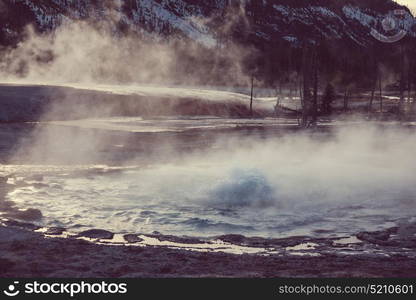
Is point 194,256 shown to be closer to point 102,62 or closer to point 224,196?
point 224,196

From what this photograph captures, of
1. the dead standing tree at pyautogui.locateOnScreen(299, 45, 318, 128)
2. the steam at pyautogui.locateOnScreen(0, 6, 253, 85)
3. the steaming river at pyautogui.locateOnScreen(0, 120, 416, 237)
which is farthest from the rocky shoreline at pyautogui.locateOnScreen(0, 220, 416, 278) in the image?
the steam at pyautogui.locateOnScreen(0, 6, 253, 85)

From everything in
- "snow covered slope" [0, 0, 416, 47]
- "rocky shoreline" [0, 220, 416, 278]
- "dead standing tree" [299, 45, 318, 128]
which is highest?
"snow covered slope" [0, 0, 416, 47]

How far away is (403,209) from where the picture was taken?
8.84 m

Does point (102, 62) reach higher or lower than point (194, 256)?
higher

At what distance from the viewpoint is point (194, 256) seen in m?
6.13

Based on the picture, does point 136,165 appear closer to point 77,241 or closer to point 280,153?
point 280,153

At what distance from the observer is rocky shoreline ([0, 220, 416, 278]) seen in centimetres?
552

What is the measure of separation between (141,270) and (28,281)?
1.08 m

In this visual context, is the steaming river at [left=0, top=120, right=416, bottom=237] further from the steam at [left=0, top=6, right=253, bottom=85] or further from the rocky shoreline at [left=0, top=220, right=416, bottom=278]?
the steam at [left=0, top=6, right=253, bottom=85]

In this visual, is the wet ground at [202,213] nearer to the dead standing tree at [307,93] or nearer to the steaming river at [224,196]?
the steaming river at [224,196]

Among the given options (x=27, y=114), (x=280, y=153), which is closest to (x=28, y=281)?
(x=280, y=153)

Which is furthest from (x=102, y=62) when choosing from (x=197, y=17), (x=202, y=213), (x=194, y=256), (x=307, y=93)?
(x=197, y=17)

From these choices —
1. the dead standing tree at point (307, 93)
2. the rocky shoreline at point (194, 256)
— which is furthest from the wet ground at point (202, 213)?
the dead standing tree at point (307, 93)

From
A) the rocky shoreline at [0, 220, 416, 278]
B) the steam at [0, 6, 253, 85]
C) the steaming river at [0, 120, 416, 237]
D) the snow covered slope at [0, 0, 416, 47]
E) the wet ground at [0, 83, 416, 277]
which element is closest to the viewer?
the rocky shoreline at [0, 220, 416, 278]
